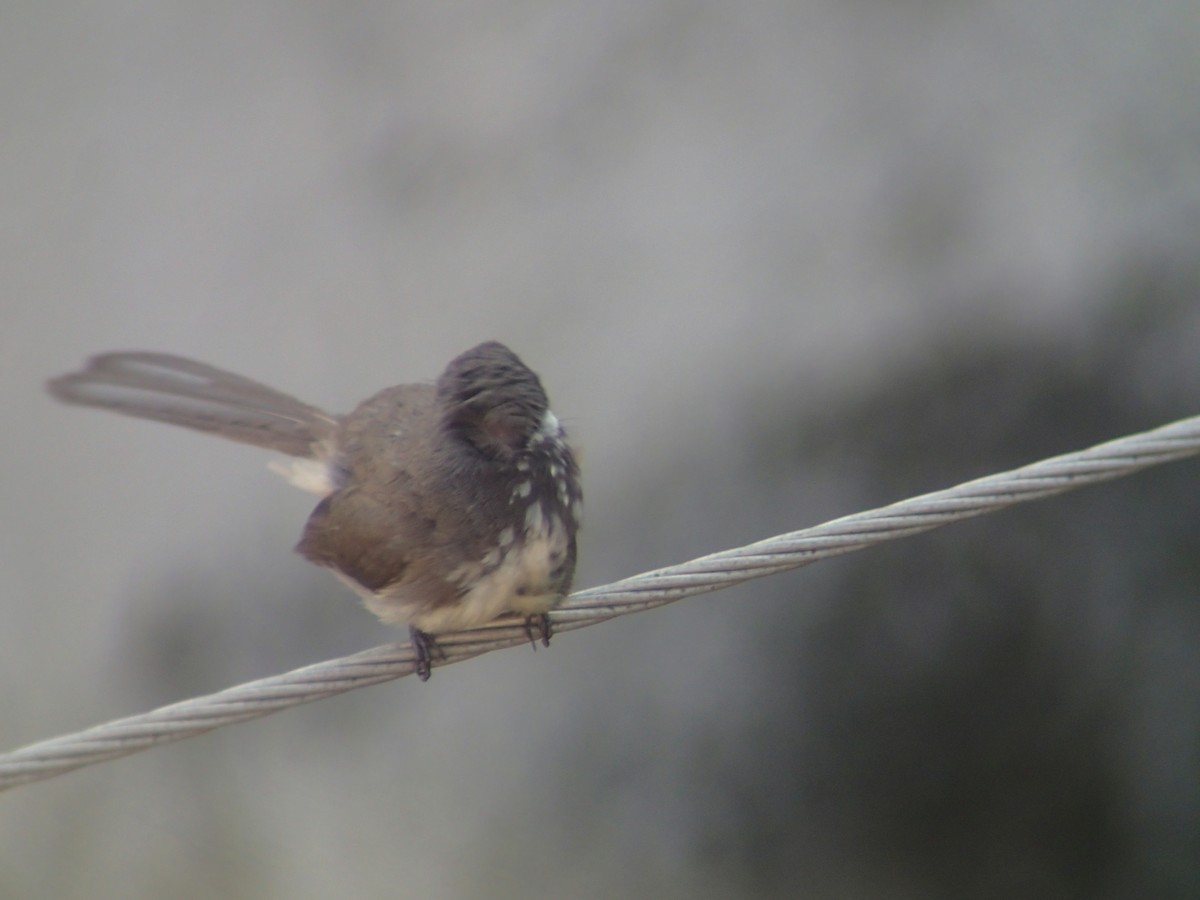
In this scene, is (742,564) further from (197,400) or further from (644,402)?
(644,402)

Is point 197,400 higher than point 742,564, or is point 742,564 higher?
point 197,400

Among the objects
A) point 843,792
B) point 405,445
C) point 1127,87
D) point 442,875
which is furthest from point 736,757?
point 1127,87

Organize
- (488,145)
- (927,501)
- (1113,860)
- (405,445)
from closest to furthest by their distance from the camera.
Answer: (927,501) < (405,445) < (1113,860) < (488,145)

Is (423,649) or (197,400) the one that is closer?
(423,649)

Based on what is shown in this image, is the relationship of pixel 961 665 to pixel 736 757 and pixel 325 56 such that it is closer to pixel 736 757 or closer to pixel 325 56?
pixel 736 757

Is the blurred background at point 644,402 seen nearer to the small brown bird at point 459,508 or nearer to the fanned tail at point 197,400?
the fanned tail at point 197,400

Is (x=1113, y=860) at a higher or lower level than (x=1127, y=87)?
lower

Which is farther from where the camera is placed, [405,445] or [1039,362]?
[1039,362]

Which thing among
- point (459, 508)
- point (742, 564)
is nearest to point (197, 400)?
point (459, 508)

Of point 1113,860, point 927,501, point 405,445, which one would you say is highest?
point 405,445
